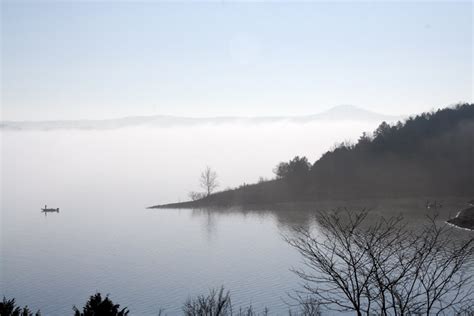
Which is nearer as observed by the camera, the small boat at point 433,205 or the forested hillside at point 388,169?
the small boat at point 433,205

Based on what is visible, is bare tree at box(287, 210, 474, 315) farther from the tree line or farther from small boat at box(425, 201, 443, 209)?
the tree line

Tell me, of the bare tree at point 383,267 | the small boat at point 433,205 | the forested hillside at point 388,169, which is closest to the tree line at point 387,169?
the forested hillside at point 388,169

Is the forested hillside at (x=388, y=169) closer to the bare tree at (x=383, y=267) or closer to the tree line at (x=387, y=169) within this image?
the tree line at (x=387, y=169)

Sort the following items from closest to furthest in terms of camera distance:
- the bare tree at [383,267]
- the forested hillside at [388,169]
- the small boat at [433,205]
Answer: the bare tree at [383,267] < the small boat at [433,205] < the forested hillside at [388,169]

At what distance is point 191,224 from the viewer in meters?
40.8

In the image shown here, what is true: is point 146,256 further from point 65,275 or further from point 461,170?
point 461,170

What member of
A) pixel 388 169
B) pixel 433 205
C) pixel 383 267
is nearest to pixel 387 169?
pixel 388 169

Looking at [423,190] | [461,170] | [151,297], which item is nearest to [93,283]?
[151,297]

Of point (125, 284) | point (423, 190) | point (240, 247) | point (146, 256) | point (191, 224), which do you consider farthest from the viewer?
point (423, 190)

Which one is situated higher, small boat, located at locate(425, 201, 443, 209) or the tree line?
the tree line

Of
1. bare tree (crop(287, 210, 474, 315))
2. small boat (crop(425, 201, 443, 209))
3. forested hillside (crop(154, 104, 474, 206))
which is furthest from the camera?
forested hillside (crop(154, 104, 474, 206))

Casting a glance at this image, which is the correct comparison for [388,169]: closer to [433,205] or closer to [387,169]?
[387,169]

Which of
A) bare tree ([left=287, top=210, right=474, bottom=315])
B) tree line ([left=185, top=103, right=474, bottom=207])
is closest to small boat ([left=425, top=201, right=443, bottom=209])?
bare tree ([left=287, top=210, right=474, bottom=315])

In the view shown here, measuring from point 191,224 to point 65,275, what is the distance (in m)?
19.1
